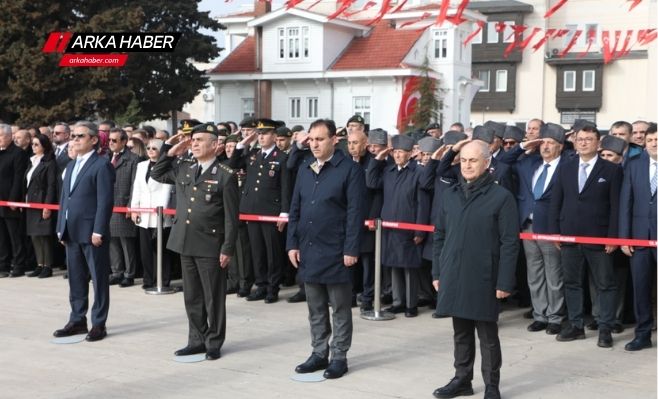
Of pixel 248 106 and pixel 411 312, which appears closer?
pixel 411 312

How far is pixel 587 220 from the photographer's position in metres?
8.34

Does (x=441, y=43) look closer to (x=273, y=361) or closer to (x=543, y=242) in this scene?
(x=543, y=242)

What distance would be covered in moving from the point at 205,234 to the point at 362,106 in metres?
40.6

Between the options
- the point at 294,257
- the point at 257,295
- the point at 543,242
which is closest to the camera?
the point at 294,257

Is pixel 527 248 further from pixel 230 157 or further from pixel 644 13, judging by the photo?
pixel 644 13

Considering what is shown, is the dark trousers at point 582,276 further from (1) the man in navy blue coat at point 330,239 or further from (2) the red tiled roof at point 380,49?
(2) the red tiled roof at point 380,49

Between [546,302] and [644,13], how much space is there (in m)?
51.1

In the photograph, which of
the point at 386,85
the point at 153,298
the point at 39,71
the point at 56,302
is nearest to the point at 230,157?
the point at 153,298

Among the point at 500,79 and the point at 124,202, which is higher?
the point at 500,79

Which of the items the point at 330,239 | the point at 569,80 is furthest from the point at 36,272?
the point at 569,80

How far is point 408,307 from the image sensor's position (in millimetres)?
9617

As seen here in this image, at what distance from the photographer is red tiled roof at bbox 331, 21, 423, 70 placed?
46.9 metres

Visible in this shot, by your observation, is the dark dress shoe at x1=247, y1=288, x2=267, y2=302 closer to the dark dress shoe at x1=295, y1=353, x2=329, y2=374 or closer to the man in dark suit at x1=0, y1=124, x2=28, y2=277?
the dark dress shoe at x1=295, y1=353, x2=329, y2=374

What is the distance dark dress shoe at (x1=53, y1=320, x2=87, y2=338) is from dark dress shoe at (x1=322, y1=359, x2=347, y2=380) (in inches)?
111
